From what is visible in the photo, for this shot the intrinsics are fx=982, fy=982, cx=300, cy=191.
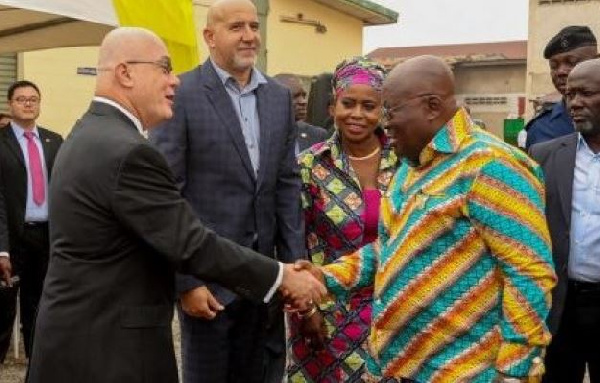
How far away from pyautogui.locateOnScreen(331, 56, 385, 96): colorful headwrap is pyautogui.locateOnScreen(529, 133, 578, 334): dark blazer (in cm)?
81

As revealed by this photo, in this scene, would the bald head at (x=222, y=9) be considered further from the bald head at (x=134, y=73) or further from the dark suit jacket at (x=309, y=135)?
the dark suit jacket at (x=309, y=135)

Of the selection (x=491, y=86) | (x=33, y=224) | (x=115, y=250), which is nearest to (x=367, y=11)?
(x=491, y=86)

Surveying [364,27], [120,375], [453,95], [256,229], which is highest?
[364,27]

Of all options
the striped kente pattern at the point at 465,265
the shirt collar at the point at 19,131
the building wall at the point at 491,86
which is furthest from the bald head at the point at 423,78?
the building wall at the point at 491,86

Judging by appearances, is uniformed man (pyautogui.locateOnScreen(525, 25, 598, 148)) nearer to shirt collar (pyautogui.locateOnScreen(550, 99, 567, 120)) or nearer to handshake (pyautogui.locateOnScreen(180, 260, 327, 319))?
shirt collar (pyautogui.locateOnScreen(550, 99, 567, 120))

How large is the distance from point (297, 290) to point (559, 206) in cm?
124

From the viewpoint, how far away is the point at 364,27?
22.2m

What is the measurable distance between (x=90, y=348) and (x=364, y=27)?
1954 cm

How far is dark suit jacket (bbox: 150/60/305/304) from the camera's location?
4066mm

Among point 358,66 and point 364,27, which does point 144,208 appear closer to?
point 358,66

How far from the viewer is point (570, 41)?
5113 millimetres

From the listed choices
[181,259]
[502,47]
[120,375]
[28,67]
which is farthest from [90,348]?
[502,47]

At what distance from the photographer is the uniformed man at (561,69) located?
191 inches

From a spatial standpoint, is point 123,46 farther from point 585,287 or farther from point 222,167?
point 585,287
